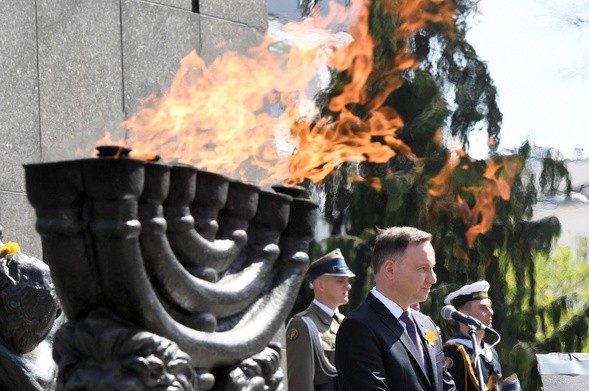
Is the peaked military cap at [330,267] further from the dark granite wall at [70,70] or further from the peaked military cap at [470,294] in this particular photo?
the dark granite wall at [70,70]

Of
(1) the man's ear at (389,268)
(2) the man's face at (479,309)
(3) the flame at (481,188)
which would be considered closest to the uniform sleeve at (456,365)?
(2) the man's face at (479,309)

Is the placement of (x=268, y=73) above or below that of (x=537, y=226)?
above

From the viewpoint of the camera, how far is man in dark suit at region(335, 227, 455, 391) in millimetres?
6035

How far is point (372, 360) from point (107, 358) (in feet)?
7.04

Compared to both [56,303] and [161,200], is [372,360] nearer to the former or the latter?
[56,303]

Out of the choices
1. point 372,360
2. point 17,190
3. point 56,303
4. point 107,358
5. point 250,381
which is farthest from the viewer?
point 17,190

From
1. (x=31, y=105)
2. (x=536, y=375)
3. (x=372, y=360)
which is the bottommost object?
(x=536, y=375)

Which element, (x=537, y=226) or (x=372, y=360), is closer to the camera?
(x=372, y=360)

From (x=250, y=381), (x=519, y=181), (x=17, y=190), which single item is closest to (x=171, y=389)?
(x=250, y=381)

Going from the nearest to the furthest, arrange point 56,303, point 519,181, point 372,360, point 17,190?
point 56,303
point 372,360
point 17,190
point 519,181

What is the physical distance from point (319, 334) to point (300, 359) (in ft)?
0.66

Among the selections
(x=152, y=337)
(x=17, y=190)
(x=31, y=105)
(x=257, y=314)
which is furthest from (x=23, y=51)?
(x=152, y=337)

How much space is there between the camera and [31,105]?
300 inches

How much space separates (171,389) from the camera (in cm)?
415
